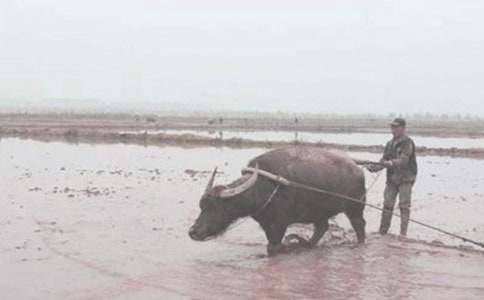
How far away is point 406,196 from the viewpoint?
1191cm

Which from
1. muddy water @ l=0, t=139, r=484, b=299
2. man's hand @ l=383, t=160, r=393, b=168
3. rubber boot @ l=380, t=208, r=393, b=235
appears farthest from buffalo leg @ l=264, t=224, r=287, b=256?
rubber boot @ l=380, t=208, r=393, b=235

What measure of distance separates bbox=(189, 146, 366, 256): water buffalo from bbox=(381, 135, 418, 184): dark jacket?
0.84 m

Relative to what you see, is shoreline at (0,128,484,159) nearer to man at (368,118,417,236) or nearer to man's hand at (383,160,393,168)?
man at (368,118,417,236)

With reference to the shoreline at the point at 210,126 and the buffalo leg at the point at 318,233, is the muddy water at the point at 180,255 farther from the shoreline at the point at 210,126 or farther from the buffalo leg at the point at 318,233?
the shoreline at the point at 210,126

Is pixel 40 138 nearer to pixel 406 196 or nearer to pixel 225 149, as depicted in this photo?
pixel 225 149

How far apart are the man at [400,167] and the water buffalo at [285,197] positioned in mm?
774

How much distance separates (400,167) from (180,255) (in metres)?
3.84

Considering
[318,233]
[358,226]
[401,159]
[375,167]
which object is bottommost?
[318,233]

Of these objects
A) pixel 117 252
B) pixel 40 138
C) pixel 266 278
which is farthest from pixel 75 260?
pixel 40 138

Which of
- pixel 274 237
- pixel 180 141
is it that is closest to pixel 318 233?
pixel 274 237

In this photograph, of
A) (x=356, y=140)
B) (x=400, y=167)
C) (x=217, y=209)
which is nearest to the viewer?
(x=217, y=209)

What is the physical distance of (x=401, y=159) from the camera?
11664 mm

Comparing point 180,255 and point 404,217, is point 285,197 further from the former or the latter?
point 404,217

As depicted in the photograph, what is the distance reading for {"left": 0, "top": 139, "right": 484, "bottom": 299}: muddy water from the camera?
8625mm
